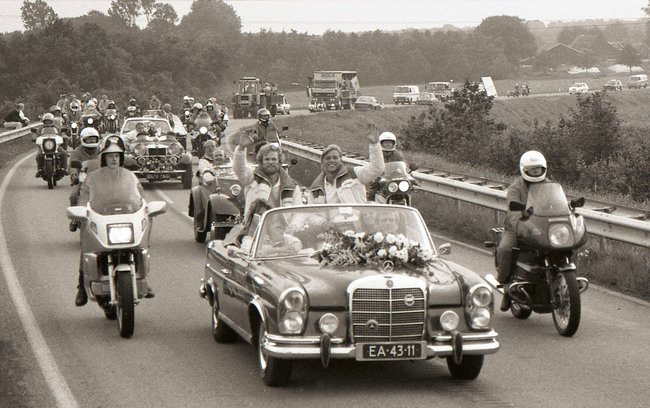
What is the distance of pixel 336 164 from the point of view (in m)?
13.0

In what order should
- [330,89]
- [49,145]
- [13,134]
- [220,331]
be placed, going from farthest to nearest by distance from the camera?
[330,89] < [13,134] < [49,145] < [220,331]

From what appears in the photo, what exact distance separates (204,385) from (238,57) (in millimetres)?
126782

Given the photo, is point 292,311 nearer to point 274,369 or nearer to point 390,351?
point 274,369

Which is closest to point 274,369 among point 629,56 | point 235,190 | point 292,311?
point 292,311

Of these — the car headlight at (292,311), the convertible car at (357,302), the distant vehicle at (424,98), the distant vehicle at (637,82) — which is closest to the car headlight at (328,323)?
the convertible car at (357,302)

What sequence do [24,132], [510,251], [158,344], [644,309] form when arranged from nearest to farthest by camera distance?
1. [158,344]
2. [510,251]
3. [644,309]
4. [24,132]

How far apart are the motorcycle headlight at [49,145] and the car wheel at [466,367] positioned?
20806 millimetres

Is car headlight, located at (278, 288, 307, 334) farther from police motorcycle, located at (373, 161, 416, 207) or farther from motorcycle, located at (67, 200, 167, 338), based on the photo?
police motorcycle, located at (373, 161, 416, 207)

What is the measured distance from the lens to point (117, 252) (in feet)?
38.1

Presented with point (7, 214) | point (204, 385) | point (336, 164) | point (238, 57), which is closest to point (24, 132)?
point (7, 214)

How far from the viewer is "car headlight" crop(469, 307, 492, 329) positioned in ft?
29.8

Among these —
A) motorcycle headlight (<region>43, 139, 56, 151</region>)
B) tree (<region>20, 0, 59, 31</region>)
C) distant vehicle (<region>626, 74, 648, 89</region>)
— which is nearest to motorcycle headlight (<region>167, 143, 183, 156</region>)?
motorcycle headlight (<region>43, 139, 56, 151</region>)

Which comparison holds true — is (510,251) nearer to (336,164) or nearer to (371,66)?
(336,164)

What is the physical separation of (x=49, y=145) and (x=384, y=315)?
21.2 metres
